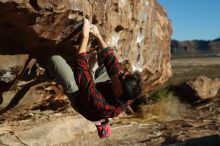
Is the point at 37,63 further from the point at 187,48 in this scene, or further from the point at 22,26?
the point at 187,48

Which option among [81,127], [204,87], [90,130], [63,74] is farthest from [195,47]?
[63,74]

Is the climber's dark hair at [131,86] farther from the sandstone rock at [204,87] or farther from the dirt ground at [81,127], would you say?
the sandstone rock at [204,87]

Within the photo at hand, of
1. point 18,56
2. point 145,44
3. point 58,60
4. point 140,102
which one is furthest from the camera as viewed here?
point 140,102

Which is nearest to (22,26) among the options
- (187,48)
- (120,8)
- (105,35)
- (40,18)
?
(40,18)

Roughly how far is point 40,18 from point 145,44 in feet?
15.1

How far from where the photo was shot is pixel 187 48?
504ft

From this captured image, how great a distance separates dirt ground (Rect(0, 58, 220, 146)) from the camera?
895 cm

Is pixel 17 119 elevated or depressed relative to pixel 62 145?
elevated

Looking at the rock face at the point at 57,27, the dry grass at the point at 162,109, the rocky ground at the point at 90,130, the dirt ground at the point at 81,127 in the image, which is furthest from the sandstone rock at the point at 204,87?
the rock face at the point at 57,27

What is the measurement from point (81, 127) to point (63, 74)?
17.8 ft

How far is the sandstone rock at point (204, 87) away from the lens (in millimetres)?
18188

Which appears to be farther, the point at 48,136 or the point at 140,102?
the point at 140,102

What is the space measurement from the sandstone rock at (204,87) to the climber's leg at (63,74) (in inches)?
509

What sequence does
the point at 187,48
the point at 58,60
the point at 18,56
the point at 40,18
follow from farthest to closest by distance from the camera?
the point at 187,48
the point at 18,56
the point at 40,18
the point at 58,60
